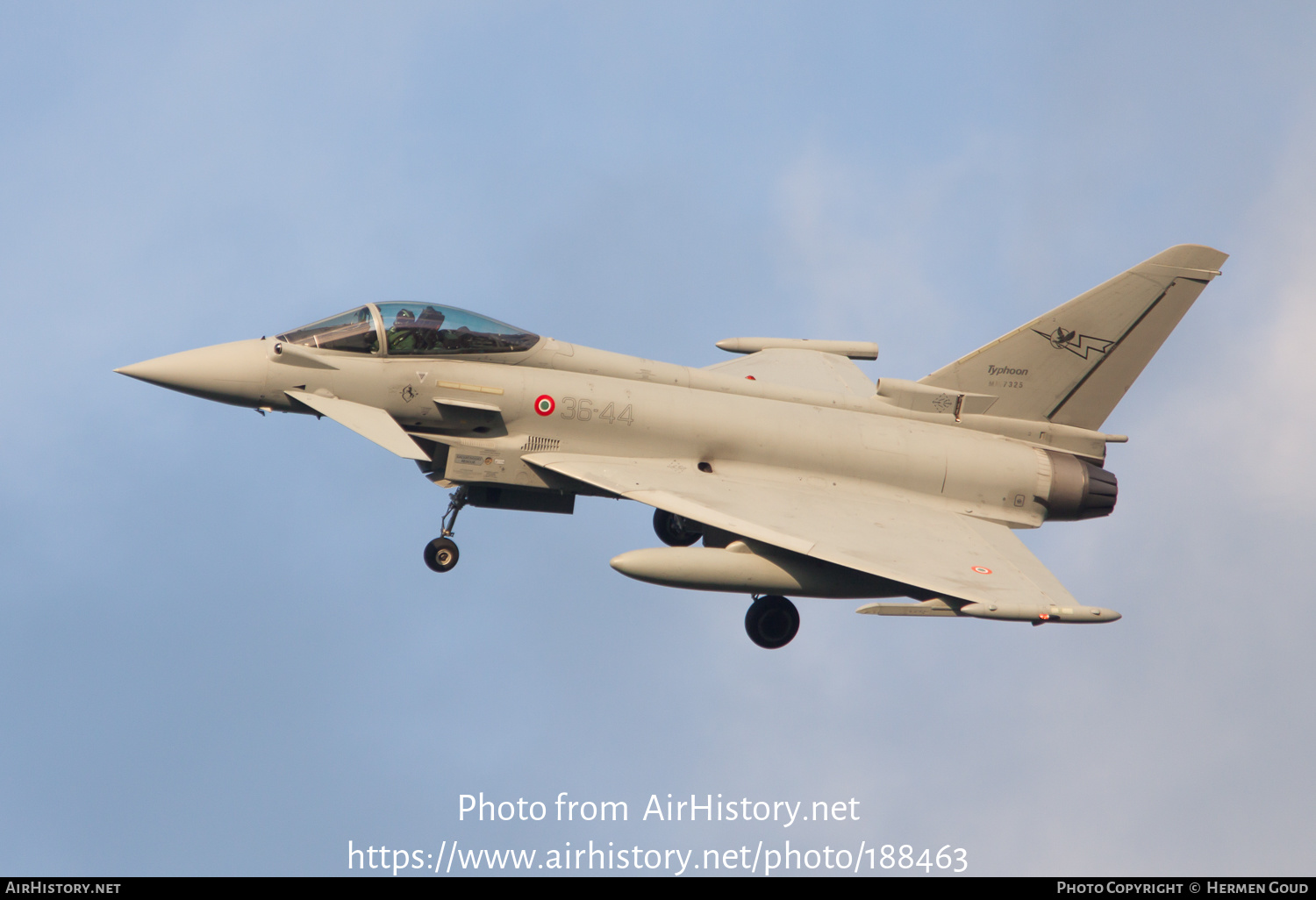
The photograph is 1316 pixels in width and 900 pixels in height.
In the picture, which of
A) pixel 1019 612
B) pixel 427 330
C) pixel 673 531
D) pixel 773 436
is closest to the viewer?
pixel 1019 612

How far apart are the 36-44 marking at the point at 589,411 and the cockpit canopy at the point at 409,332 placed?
44.1 inches

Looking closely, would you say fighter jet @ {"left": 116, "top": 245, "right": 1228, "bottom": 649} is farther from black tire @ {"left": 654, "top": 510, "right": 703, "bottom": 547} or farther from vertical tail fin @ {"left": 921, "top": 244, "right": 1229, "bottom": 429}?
black tire @ {"left": 654, "top": 510, "right": 703, "bottom": 547}

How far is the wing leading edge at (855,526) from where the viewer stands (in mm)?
16891

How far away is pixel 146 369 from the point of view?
56.5 feet

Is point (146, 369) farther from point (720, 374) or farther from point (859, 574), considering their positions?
point (859, 574)

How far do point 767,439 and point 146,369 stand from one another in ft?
29.7

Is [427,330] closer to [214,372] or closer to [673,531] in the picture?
[214,372]

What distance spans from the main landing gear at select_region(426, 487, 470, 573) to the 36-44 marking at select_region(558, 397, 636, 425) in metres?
1.95

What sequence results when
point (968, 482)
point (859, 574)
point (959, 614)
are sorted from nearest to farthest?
point (959, 614)
point (859, 574)
point (968, 482)

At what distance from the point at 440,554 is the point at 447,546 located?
0.51 feet

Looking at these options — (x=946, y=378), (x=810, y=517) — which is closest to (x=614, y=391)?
(x=810, y=517)

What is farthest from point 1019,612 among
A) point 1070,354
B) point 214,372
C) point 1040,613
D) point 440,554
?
point 214,372

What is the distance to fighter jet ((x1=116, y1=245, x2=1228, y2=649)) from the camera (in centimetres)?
1731

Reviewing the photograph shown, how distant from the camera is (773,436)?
19.2 metres
